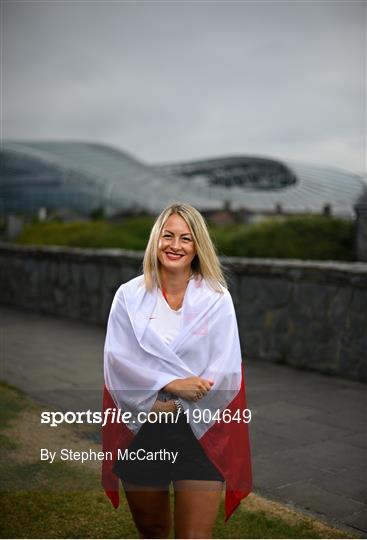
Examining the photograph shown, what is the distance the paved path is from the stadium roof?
173ft

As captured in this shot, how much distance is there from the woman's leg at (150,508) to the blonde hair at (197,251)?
686 millimetres

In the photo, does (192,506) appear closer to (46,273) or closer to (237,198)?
(46,273)

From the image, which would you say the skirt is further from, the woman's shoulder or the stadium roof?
the stadium roof

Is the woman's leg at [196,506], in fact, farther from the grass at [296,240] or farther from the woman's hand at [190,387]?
the grass at [296,240]

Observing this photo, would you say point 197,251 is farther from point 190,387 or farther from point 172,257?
point 190,387

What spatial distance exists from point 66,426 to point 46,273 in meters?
6.69

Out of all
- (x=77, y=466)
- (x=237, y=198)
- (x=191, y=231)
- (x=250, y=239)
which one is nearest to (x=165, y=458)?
(x=191, y=231)

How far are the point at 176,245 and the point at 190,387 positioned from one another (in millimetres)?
505

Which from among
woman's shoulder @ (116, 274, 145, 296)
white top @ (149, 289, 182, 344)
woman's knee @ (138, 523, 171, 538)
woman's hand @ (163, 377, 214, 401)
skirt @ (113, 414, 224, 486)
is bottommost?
woman's knee @ (138, 523, 171, 538)

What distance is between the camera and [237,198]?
66000 millimetres

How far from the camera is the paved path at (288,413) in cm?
335

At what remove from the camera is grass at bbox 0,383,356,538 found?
9.49 ft

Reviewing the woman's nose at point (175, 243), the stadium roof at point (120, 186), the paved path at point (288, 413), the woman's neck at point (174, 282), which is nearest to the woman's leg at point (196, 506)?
the woman's neck at point (174, 282)

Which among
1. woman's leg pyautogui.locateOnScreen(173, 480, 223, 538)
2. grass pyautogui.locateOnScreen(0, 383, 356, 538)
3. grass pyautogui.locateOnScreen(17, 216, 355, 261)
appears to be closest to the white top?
woman's leg pyautogui.locateOnScreen(173, 480, 223, 538)
